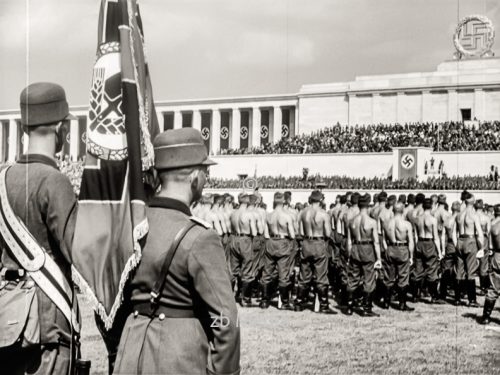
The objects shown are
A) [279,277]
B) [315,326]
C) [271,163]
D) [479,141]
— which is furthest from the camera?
[271,163]

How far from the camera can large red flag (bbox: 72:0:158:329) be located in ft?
10.8

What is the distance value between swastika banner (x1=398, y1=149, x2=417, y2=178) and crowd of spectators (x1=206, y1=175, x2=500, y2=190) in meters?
2.59

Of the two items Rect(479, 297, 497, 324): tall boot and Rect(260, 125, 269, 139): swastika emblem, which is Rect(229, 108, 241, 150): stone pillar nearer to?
Rect(260, 125, 269, 139): swastika emblem

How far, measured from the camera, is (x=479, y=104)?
159 feet

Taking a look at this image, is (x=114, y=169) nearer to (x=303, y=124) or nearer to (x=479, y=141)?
(x=479, y=141)

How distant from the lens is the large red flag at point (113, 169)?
3297 mm

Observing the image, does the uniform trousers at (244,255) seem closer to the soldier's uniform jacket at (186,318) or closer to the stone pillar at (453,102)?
the soldier's uniform jacket at (186,318)

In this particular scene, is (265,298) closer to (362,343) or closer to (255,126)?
(362,343)

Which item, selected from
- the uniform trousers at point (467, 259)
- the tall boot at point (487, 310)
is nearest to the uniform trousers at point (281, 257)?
the uniform trousers at point (467, 259)

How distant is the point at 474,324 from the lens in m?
10.7

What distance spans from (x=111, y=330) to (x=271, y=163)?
41078 mm

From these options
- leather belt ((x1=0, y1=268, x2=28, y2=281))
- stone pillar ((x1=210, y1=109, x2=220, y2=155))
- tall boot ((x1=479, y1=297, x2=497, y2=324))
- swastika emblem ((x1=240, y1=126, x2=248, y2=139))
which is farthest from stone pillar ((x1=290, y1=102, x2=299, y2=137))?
leather belt ((x1=0, y1=268, x2=28, y2=281))

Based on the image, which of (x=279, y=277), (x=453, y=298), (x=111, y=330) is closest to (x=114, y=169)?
(x=111, y=330)

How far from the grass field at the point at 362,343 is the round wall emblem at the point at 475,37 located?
40.8 m
